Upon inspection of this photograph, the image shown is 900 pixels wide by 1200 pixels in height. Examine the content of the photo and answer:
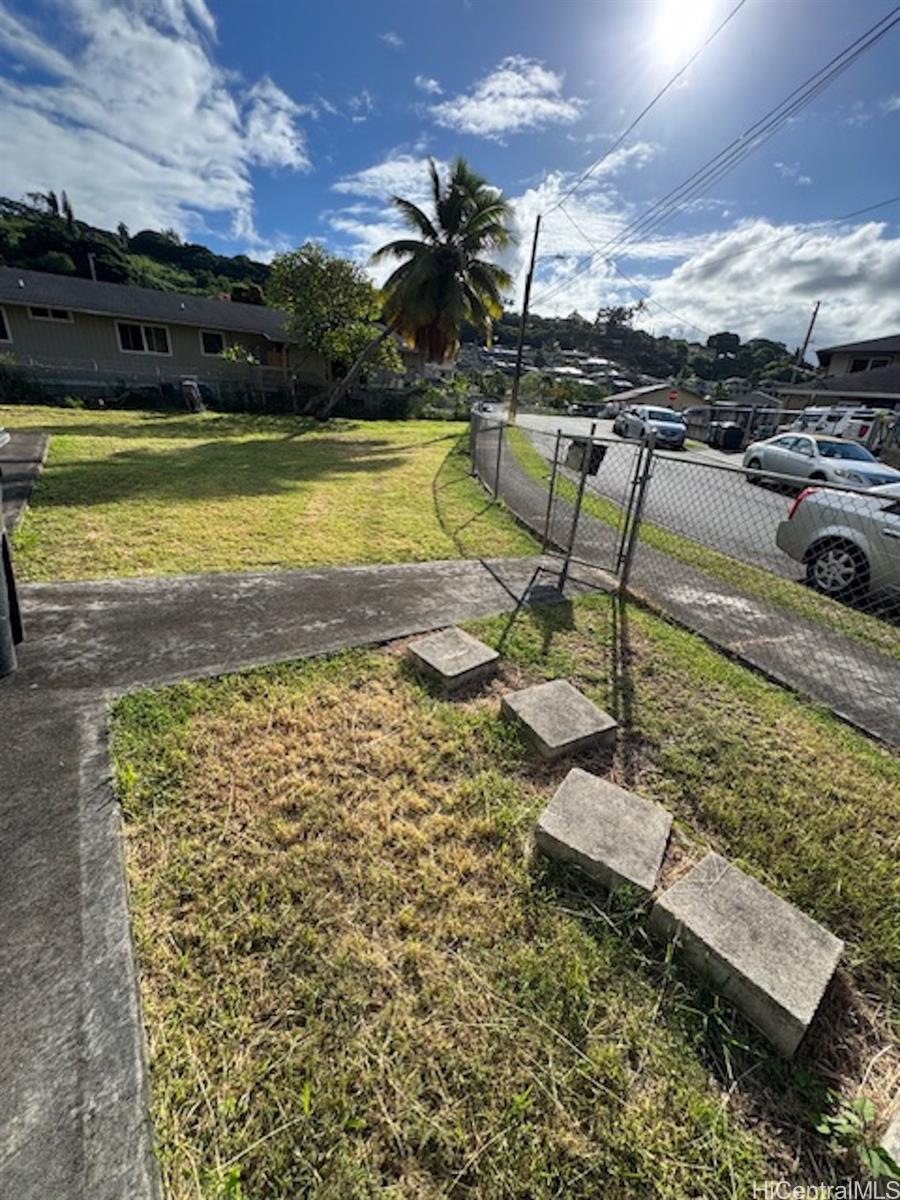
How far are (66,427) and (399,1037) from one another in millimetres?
15964

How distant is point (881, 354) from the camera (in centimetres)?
3231

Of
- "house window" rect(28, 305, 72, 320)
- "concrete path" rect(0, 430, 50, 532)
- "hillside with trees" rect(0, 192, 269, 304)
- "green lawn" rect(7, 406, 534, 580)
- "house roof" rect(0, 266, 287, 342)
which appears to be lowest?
"green lawn" rect(7, 406, 534, 580)

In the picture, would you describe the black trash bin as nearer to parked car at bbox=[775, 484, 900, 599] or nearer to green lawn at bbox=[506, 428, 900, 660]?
green lawn at bbox=[506, 428, 900, 660]

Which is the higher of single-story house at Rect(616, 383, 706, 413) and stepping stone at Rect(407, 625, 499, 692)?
single-story house at Rect(616, 383, 706, 413)

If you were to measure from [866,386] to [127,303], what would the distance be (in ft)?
120

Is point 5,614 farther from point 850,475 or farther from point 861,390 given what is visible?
point 861,390

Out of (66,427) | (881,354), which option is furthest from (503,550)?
(881,354)

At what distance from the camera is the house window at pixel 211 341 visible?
72.7ft

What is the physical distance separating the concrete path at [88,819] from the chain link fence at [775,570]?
182 cm

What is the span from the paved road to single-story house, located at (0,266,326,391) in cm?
1578

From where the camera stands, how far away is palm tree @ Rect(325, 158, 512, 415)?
17.3 metres

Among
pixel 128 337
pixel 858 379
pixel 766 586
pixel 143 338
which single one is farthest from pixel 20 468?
pixel 858 379

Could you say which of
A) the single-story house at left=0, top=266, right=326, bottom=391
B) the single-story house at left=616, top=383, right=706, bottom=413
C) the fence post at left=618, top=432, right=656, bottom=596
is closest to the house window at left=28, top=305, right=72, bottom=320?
the single-story house at left=0, top=266, right=326, bottom=391

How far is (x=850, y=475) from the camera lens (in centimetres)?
1156
